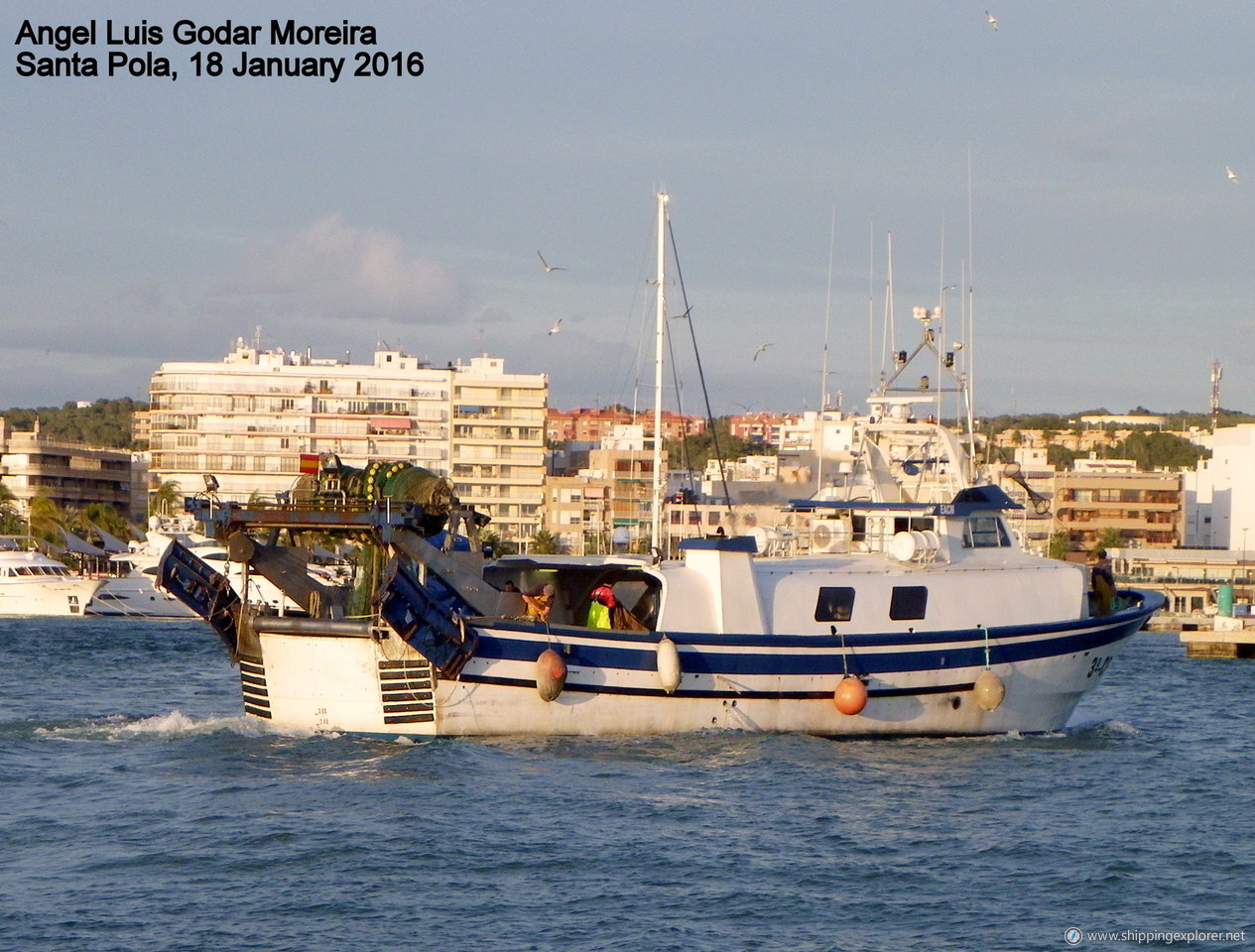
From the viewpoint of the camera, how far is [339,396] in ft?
438

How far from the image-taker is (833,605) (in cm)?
2447

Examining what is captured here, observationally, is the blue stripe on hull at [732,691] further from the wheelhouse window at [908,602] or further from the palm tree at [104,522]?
the palm tree at [104,522]

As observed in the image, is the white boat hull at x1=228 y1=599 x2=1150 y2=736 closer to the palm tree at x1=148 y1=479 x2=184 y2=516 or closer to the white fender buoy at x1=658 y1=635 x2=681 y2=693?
the white fender buoy at x1=658 y1=635 x2=681 y2=693

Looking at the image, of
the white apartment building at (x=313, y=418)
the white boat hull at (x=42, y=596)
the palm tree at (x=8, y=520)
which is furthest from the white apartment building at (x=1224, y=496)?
the palm tree at (x=8, y=520)

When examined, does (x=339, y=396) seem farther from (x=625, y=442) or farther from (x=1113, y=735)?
(x=1113, y=735)

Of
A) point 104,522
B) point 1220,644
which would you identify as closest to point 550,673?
point 1220,644

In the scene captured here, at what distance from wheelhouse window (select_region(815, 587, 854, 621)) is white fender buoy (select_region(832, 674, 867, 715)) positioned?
3.35 ft

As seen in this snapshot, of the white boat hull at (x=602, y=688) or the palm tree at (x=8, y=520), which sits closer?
the white boat hull at (x=602, y=688)

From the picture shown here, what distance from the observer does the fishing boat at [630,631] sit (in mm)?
22953

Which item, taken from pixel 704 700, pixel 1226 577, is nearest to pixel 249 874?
pixel 704 700

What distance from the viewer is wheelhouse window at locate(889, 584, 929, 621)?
24734 mm

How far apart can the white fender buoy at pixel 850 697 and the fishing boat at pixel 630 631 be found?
35mm

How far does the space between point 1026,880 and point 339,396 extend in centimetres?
11891

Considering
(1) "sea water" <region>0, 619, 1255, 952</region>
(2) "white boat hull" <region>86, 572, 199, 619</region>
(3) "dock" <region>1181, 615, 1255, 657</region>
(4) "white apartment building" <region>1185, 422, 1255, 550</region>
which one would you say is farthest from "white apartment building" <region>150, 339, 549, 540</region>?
(1) "sea water" <region>0, 619, 1255, 952</region>
